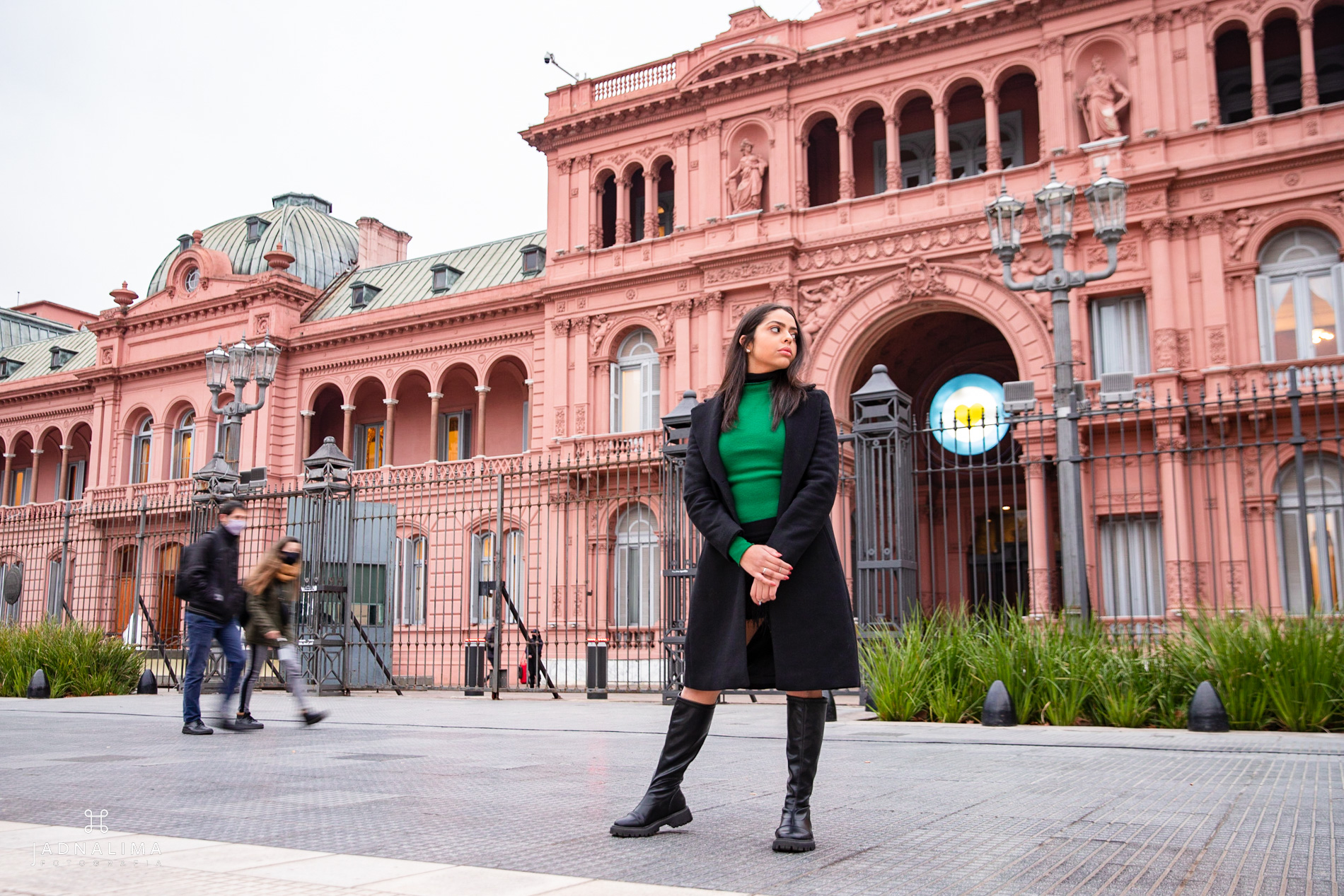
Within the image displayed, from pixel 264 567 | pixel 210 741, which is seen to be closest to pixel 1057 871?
pixel 210 741

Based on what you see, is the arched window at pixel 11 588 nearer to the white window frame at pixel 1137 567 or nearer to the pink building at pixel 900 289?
the pink building at pixel 900 289

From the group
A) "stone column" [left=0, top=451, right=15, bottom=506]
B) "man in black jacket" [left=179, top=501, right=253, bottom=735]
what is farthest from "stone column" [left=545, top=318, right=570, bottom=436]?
"stone column" [left=0, top=451, right=15, bottom=506]

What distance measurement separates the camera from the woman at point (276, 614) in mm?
9477

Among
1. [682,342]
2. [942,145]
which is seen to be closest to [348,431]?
[682,342]

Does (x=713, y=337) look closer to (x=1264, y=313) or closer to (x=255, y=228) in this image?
(x=1264, y=313)

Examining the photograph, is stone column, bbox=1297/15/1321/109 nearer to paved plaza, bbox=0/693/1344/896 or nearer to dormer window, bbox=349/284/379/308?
paved plaza, bbox=0/693/1344/896

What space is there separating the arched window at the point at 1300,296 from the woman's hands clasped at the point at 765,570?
20438mm

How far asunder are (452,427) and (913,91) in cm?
1726

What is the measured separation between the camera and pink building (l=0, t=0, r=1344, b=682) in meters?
20.9

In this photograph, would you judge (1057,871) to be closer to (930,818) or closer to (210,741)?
(930,818)

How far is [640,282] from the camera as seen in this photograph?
27594 millimetres

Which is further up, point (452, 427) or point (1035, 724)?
point (452, 427)

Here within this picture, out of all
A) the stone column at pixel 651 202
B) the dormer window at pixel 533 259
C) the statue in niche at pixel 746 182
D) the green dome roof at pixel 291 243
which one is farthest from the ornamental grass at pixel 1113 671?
the green dome roof at pixel 291 243

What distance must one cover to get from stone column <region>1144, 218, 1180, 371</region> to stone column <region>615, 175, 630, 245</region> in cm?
1254
